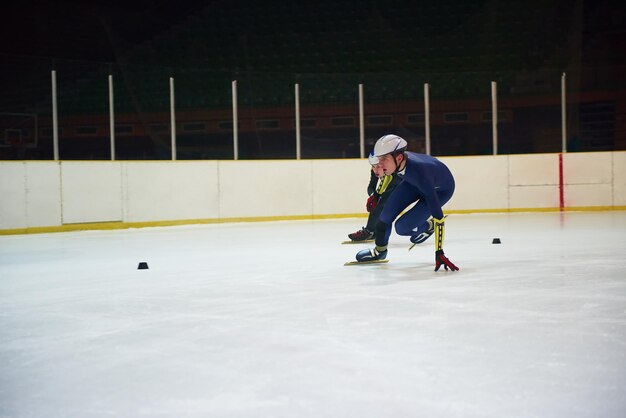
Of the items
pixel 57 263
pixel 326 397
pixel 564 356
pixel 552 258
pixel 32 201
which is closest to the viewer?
pixel 326 397

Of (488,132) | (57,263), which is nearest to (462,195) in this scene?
(488,132)

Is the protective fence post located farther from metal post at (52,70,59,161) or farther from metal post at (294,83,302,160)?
metal post at (294,83,302,160)

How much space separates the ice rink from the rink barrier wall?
443cm

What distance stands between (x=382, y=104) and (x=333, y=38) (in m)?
7.90

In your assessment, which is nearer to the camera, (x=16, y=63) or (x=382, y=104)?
(x=16, y=63)

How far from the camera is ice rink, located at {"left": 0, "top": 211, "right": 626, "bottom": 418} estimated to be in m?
2.28

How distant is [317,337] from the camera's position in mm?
3197

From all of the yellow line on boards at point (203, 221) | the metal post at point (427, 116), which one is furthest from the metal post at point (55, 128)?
the metal post at point (427, 116)

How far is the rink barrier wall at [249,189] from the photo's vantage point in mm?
10906

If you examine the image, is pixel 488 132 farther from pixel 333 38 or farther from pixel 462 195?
pixel 333 38

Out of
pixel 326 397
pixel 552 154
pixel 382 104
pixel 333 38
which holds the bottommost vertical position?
pixel 326 397

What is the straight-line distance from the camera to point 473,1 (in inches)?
819

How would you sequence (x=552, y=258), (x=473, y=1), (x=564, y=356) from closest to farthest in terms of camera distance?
(x=564, y=356), (x=552, y=258), (x=473, y=1)

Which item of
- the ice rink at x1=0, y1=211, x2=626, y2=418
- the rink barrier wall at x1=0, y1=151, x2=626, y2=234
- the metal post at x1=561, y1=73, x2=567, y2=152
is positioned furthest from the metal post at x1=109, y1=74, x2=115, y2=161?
the metal post at x1=561, y1=73, x2=567, y2=152
